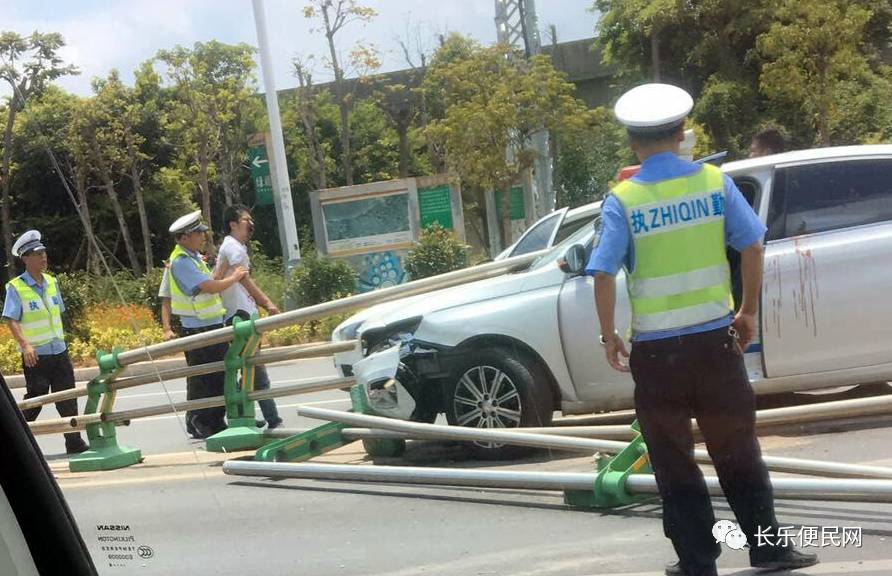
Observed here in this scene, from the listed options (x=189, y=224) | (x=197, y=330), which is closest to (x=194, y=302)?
(x=197, y=330)

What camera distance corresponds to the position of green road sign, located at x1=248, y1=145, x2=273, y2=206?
3.70 meters

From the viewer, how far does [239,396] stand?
4324mm

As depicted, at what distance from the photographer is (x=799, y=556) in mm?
3207

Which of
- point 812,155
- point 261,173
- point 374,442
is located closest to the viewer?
point 812,155

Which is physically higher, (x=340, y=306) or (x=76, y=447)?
(x=340, y=306)

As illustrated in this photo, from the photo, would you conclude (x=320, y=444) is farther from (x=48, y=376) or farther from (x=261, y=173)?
(x=261, y=173)

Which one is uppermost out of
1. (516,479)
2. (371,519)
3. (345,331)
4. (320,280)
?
(320,280)

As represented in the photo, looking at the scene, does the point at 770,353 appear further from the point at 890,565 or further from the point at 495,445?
the point at 495,445

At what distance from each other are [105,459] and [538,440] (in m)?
1.94

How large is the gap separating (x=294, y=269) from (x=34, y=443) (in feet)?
3.90

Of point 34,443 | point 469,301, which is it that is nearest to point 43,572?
point 34,443

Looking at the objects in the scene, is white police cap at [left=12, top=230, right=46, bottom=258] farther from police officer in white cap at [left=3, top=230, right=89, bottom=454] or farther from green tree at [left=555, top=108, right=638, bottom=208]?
green tree at [left=555, top=108, right=638, bottom=208]

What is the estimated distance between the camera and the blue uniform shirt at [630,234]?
3.00 meters

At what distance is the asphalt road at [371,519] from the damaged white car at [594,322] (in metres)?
0.23
